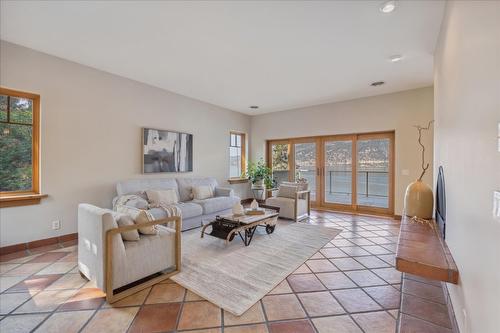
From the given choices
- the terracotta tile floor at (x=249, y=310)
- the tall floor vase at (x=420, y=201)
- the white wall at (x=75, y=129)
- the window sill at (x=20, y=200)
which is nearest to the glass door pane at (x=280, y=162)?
the white wall at (x=75, y=129)

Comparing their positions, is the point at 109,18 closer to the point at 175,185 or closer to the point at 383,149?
the point at 175,185

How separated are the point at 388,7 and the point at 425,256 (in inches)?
92.9

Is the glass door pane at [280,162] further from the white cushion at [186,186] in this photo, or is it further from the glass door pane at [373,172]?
the white cushion at [186,186]

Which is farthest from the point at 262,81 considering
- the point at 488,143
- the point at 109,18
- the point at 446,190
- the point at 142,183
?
the point at 488,143

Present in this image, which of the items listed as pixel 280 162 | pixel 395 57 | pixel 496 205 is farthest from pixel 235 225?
pixel 280 162

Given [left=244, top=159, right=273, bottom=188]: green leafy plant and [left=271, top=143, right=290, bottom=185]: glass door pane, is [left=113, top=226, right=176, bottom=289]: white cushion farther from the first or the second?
[left=271, top=143, right=290, bottom=185]: glass door pane

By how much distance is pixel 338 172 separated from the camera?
238 inches

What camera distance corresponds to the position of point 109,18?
2533mm

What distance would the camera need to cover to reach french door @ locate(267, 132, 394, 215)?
5446 mm

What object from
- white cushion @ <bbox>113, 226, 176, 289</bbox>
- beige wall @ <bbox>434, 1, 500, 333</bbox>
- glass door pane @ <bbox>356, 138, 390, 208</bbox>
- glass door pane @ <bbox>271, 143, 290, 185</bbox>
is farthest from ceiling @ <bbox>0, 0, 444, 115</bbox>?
glass door pane @ <bbox>271, 143, 290, 185</bbox>

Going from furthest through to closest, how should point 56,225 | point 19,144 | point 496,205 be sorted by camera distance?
1. point 56,225
2. point 19,144
3. point 496,205

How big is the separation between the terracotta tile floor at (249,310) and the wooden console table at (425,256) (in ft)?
1.56

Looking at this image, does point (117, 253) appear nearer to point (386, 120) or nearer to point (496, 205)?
point (496, 205)

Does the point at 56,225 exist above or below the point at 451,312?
above
